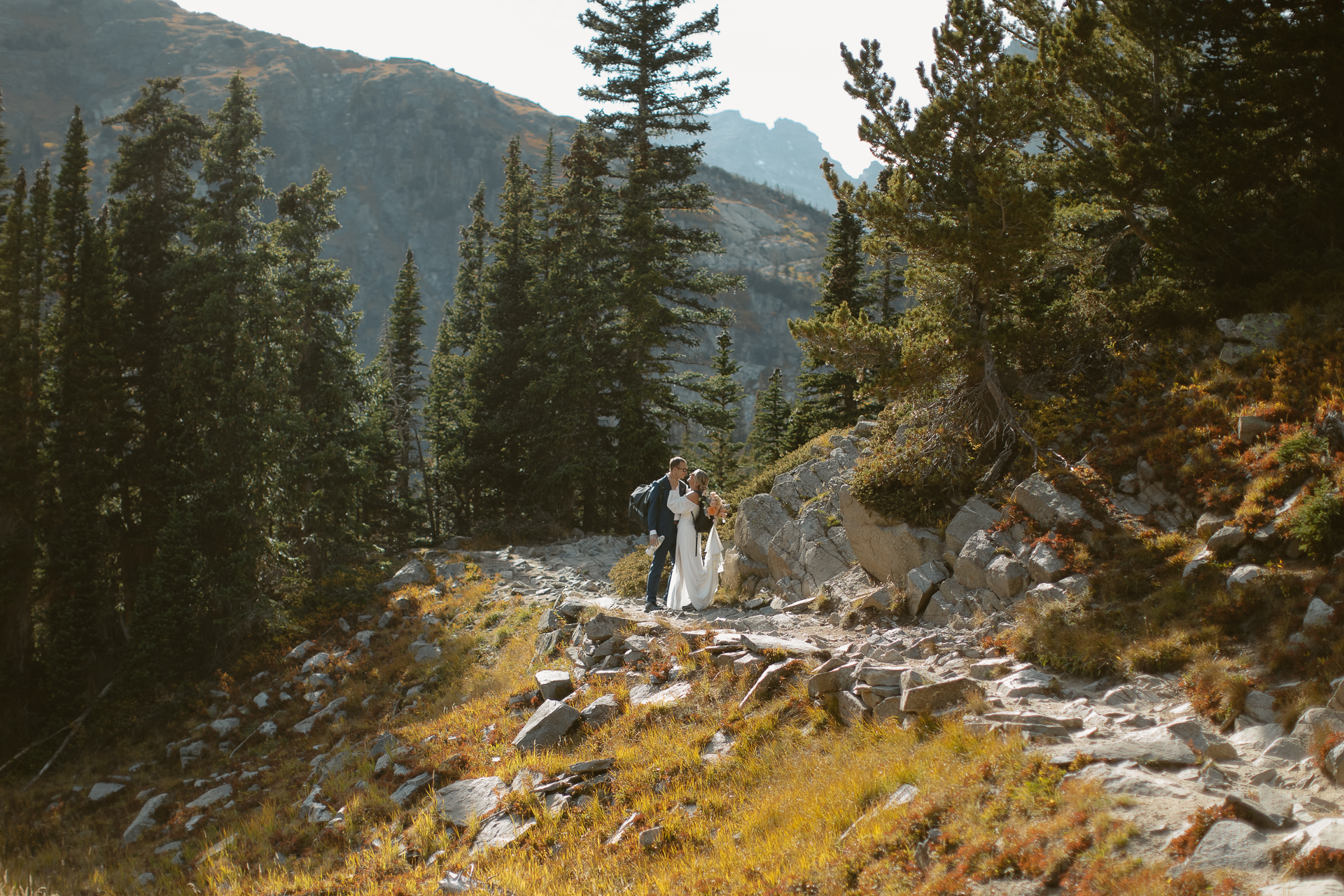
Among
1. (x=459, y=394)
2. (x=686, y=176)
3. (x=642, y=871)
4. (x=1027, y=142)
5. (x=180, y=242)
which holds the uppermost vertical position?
(x=686, y=176)

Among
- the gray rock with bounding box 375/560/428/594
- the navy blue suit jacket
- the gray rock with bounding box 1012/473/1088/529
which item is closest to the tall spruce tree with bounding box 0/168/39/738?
the gray rock with bounding box 375/560/428/594

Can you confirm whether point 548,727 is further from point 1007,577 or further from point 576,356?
point 576,356

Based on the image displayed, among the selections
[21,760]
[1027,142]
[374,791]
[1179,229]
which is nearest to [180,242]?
[21,760]

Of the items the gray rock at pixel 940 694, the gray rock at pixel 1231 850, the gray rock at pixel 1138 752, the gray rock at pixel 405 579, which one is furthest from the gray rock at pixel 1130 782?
the gray rock at pixel 405 579

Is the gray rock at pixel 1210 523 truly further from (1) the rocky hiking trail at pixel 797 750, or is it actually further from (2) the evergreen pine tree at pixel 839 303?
(2) the evergreen pine tree at pixel 839 303

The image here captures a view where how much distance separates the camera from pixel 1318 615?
7.12 m

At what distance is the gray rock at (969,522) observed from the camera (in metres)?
11.8

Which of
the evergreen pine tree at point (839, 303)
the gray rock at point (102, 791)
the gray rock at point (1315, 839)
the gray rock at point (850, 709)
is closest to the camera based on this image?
the gray rock at point (1315, 839)

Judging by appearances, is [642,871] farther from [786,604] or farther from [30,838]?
[30,838]

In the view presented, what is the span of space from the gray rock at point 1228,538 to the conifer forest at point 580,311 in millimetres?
3744

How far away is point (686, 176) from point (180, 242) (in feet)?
63.2

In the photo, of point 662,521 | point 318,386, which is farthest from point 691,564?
point 318,386

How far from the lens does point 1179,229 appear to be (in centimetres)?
1250

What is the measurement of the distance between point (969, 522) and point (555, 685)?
23.5 feet
